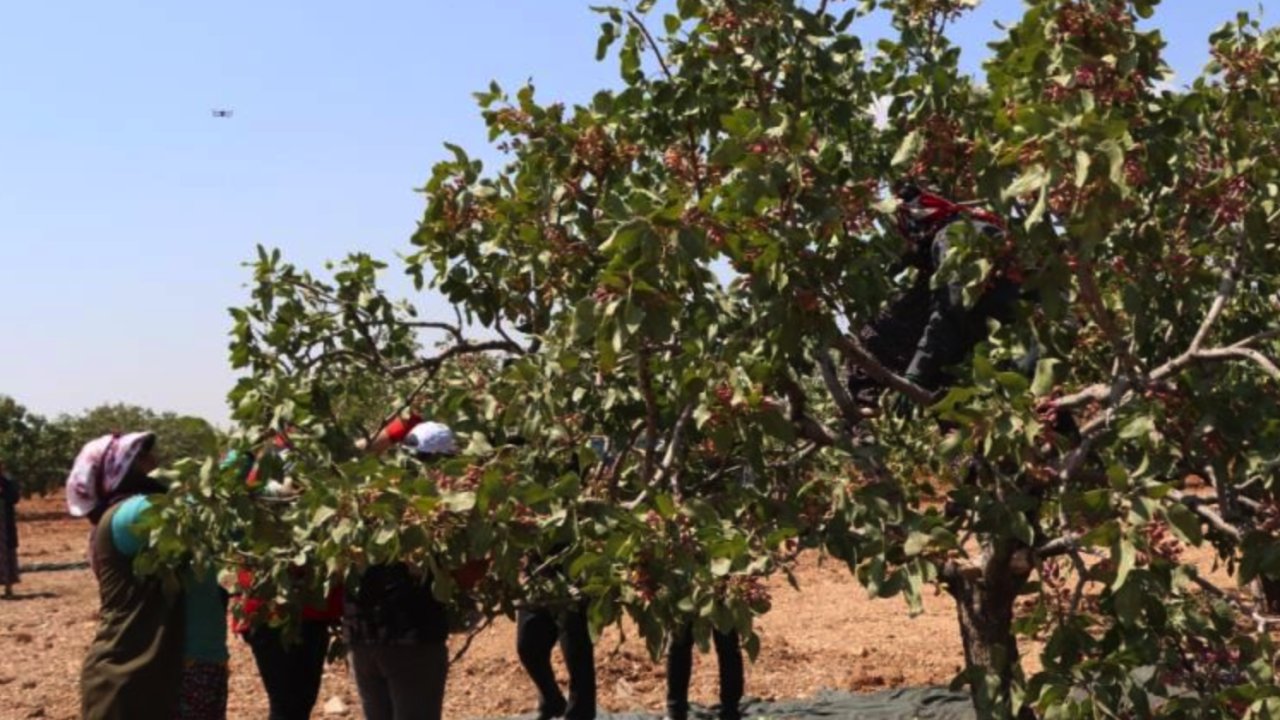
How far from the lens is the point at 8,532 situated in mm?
15094

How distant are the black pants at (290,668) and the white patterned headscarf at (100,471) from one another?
851 millimetres

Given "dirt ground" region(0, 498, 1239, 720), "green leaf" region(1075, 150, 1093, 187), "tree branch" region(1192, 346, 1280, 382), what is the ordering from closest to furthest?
"green leaf" region(1075, 150, 1093, 187)
"tree branch" region(1192, 346, 1280, 382)
"dirt ground" region(0, 498, 1239, 720)

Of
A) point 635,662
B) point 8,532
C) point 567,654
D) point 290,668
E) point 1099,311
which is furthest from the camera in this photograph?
point 8,532

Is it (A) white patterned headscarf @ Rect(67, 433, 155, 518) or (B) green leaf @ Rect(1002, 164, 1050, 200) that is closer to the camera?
(B) green leaf @ Rect(1002, 164, 1050, 200)

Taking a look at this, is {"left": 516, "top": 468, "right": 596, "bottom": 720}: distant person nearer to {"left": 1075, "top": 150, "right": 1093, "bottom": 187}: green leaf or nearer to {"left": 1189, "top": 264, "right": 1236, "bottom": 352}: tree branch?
{"left": 1189, "top": 264, "right": 1236, "bottom": 352}: tree branch

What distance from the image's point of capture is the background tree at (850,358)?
9.34 ft

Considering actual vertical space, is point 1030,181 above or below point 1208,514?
above

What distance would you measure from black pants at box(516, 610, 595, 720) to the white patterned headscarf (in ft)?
7.18

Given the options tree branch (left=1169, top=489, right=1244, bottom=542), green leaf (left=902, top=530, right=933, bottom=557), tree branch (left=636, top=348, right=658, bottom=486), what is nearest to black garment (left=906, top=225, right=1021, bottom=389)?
tree branch (left=1169, top=489, right=1244, bottom=542)

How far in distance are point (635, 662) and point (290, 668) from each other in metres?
4.68

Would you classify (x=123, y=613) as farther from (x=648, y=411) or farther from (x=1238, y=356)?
(x=1238, y=356)

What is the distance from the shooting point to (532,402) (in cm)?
341

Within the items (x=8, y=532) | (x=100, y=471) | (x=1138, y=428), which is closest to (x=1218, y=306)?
(x=1138, y=428)

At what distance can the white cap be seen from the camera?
4.51 m
